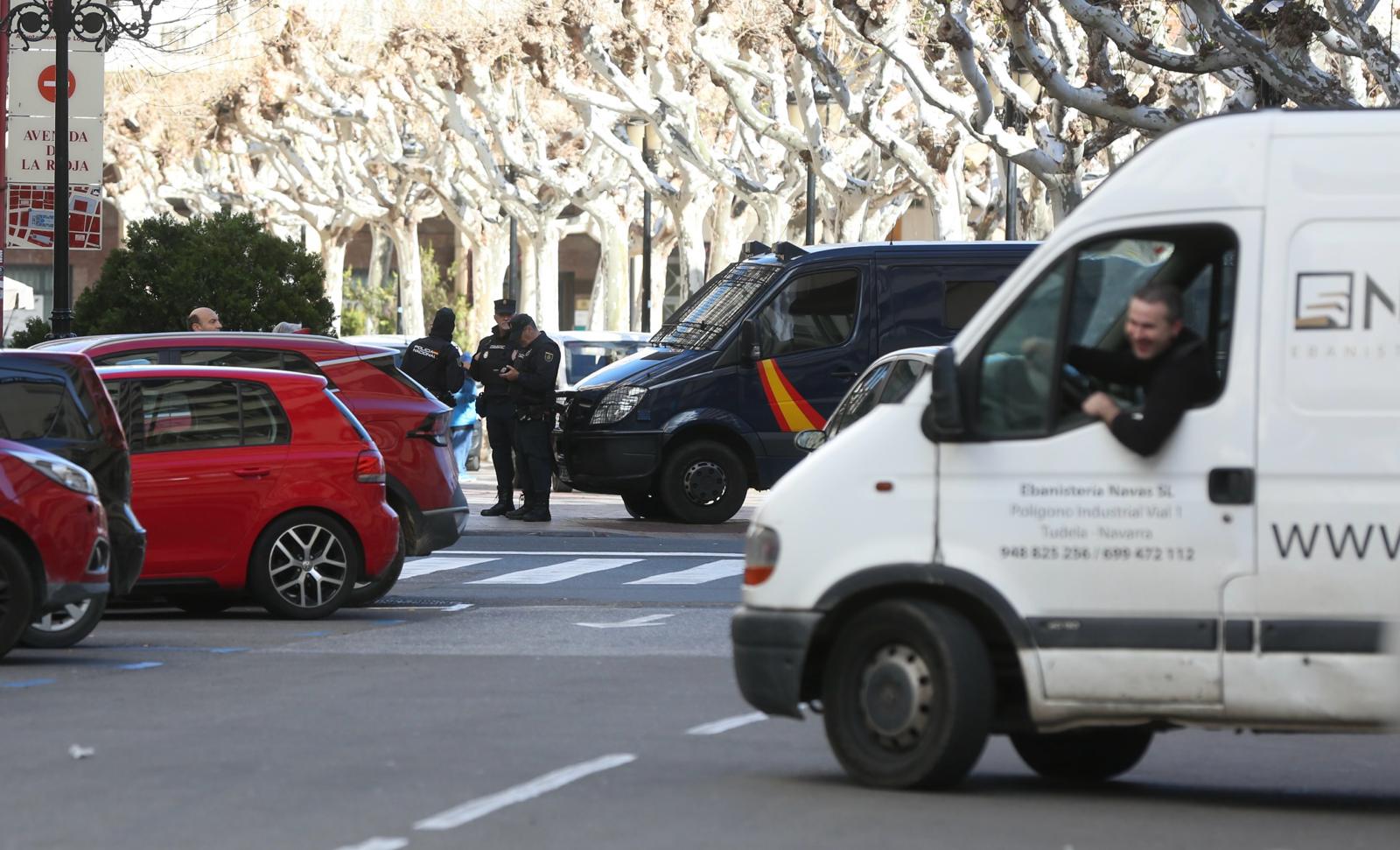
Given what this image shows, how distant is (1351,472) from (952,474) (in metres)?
1.26

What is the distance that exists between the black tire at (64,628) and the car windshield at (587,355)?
18.8m

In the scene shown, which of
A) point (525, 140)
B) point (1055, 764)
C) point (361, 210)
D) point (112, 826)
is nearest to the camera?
point (112, 826)

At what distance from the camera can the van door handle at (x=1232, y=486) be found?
7930 mm

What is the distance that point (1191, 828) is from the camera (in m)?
7.71

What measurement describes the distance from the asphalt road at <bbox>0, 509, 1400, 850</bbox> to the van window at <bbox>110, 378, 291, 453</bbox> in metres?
1.16

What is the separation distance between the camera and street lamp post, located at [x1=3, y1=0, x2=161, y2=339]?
23609 mm

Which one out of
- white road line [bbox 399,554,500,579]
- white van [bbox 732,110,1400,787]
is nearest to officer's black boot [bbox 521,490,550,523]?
white road line [bbox 399,554,500,579]

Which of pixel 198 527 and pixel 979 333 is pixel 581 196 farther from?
pixel 979 333

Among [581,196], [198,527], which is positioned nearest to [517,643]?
[198,527]

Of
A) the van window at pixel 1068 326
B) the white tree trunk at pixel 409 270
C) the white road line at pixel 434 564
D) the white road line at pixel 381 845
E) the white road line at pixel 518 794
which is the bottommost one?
the white road line at pixel 434 564

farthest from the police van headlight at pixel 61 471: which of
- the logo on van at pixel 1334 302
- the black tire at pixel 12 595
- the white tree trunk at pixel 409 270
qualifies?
the white tree trunk at pixel 409 270

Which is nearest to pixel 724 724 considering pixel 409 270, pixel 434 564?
pixel 434 564

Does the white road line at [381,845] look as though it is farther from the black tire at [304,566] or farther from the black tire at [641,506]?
the black tire at [641,506]

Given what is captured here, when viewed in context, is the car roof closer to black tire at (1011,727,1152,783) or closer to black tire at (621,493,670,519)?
black tire at (1011,727,1152,783)
